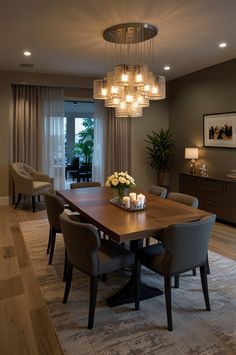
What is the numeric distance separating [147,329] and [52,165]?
5073 mm

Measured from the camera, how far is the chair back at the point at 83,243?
87.3 inches

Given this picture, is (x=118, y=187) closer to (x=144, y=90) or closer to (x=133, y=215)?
(x=133, y=215)

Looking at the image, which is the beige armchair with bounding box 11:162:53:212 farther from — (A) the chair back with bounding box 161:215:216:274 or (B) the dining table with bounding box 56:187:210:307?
(A) the chair back with bounding box 161:215:216:274

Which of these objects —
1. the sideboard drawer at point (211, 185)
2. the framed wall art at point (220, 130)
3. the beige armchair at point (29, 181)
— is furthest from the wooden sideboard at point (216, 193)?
the beige armchair at point (29, 181)

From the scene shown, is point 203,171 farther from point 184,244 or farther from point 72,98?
point 184,244

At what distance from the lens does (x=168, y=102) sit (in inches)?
293

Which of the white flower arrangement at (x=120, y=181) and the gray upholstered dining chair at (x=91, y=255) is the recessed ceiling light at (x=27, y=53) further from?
the gray upholstered dining chair at (x=91, y=255)

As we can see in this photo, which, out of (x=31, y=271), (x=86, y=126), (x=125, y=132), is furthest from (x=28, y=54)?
(x=86, y=126)

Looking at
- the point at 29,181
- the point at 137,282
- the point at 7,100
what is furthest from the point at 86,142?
the point at 137,282

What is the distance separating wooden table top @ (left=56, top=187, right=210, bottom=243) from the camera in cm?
229

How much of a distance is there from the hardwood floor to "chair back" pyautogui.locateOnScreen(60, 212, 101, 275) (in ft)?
1.76

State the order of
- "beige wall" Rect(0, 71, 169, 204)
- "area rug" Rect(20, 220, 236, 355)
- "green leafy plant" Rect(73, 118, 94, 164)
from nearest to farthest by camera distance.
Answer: "area rug" Rect(20, 220, 236, 355), "beige wall" Rect(0, 71, 169, 204), "green leafy plant" Rect(73, 118, 94, 164)

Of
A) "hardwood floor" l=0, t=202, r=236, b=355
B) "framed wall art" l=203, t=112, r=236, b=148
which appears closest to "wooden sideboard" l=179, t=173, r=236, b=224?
"hardwood floor" l=0, t=202, r=236, b=355

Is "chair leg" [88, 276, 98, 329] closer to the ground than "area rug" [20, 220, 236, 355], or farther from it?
farther from it
